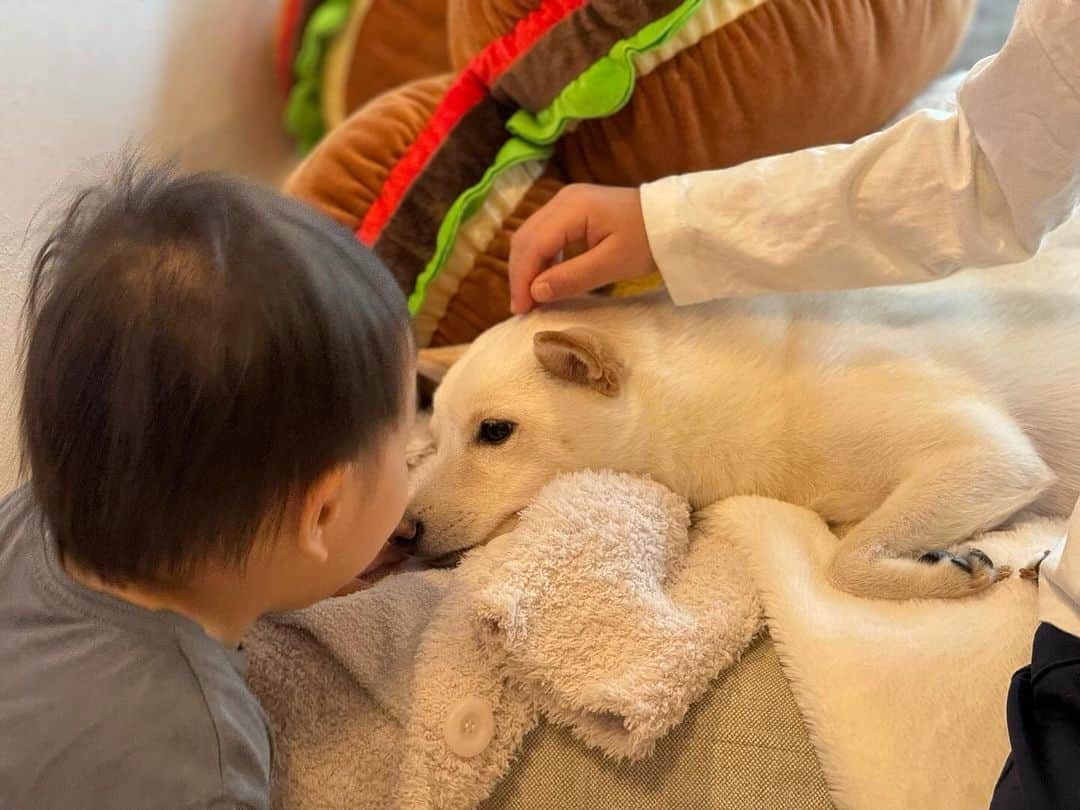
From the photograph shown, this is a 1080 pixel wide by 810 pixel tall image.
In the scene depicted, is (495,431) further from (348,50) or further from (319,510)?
(348,50)

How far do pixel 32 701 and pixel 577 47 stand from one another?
929 mm

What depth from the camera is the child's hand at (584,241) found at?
116cm

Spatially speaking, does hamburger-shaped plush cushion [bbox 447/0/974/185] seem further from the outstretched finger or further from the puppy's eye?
the puppy's eye

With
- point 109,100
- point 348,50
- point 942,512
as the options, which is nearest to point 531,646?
point 942,512

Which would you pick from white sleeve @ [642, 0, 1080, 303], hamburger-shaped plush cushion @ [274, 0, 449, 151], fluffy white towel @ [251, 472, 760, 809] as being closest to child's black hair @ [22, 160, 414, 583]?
fluffy white towel @ [251, 472, 760, 809]

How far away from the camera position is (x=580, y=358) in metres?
1.13

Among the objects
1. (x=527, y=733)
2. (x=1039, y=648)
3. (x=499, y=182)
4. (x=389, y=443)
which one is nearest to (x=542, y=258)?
(x=499, y=182)

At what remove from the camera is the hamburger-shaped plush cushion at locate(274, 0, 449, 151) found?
192 centimetres

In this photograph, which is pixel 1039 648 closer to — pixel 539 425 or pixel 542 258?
pixel 539 425

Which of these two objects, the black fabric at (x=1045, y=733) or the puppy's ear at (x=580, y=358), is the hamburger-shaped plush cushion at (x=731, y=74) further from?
the black fabric at (x=1045, y=733)

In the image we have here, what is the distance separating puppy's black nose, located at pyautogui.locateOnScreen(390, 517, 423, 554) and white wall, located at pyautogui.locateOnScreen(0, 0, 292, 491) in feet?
1.34

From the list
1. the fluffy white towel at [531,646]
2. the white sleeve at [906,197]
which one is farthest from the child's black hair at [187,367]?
the white sleeve at [906,197]

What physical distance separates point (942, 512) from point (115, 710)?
800 millimetres

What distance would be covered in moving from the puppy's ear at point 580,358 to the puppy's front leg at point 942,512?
12.2 inches
